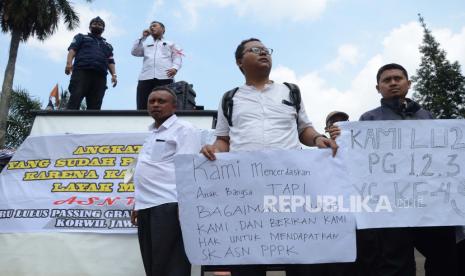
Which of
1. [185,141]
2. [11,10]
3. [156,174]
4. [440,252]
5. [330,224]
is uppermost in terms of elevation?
[11,10]

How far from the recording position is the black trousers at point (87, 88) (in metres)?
6.03

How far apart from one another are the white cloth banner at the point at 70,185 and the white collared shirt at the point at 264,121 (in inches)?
70.4

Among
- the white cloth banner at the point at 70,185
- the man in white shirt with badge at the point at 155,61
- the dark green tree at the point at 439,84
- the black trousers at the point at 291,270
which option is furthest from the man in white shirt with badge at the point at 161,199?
the dark green tree at the point at 439,84

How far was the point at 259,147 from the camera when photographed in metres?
2.57

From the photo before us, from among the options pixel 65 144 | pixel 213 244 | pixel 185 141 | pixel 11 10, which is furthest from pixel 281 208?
pixel 11 10

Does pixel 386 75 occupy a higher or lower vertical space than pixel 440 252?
higher

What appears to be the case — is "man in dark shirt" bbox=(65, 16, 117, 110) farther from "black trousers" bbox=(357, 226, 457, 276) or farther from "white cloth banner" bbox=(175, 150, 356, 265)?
"black trousers" bbox=(357, 226, 457, 276)

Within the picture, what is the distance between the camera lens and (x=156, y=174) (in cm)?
314

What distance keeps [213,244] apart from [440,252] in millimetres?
1347

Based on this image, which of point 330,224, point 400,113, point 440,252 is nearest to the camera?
point 330,224

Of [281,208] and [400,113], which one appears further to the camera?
[400,113]

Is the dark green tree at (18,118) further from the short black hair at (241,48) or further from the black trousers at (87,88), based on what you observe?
the short black hair at (241,48)

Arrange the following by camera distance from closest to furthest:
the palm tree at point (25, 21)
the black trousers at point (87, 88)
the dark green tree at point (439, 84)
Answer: the black trousers at point (87, 88)
the palm tree at point (25, 21)
the dark green tree at point (439, 84)

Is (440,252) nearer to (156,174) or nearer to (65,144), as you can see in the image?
(156,174)
